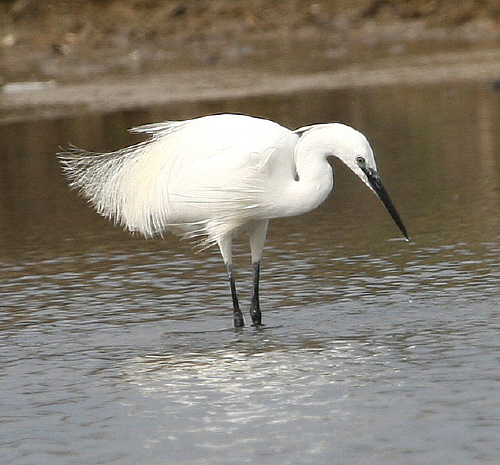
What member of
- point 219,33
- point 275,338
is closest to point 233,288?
point 275,338

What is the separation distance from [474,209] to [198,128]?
11.4 ft

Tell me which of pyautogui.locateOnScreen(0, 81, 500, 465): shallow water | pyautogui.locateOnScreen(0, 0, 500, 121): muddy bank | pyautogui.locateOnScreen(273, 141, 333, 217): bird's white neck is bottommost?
pyautogui.locateOnScreen(0, 81, 500, 465): shallow water

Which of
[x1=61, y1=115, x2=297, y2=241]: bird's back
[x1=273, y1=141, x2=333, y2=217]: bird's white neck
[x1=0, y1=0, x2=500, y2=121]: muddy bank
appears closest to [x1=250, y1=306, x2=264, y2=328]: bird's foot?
[x1=61, y1=115, x2=297, y2=241]: bird's back

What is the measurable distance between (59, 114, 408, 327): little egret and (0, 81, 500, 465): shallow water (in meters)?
0.53

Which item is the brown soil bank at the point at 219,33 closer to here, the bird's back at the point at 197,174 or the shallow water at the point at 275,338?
the shallow water at the point at 275,338

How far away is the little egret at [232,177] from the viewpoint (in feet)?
23.2

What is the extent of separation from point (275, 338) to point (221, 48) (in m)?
19.3

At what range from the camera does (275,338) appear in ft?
23.1

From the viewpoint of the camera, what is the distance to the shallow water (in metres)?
5.29

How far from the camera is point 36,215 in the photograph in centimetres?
1180

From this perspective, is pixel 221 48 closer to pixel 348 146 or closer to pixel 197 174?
pixel 197 174

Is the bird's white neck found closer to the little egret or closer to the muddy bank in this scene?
the little egret

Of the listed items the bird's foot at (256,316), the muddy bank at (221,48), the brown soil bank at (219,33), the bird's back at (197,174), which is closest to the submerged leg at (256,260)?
the bird's foot at (256,316)

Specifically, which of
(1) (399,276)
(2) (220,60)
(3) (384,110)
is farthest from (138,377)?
(2) (220,60)
